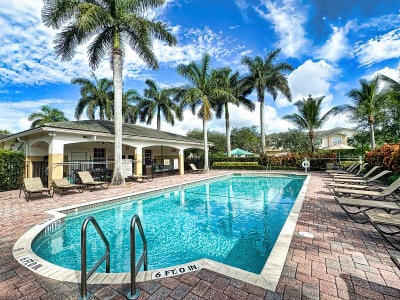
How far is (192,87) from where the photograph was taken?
21.5m

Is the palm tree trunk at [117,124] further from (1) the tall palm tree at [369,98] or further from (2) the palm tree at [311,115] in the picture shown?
(1) the tall palm tree at [369,98]

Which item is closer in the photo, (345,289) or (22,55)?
(345,289)

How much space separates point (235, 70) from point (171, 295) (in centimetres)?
2827

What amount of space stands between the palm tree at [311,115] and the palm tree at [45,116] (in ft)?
122

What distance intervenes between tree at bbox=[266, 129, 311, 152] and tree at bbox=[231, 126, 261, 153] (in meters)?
5.55

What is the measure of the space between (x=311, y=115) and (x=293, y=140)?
22186 millimetres

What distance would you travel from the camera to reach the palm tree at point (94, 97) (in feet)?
86.6

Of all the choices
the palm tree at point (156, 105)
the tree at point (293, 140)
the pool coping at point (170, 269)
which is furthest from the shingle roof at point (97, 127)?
the tree at point (293, 140)

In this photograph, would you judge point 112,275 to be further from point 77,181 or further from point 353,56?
point 353,56

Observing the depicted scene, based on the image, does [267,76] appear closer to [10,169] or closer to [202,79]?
[202,79]

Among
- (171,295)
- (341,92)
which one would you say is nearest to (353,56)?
(341,92)

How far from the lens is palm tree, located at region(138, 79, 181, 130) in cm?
2902

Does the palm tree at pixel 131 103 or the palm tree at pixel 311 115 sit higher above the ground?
the palm tree at pixel 131 103

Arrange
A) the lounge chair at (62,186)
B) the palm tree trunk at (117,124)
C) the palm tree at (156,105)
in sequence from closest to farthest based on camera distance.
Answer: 1. the lounge chair at (62,186)
2. the palm tree trunk at (117,124)
3. the palm tree at (156,105)
